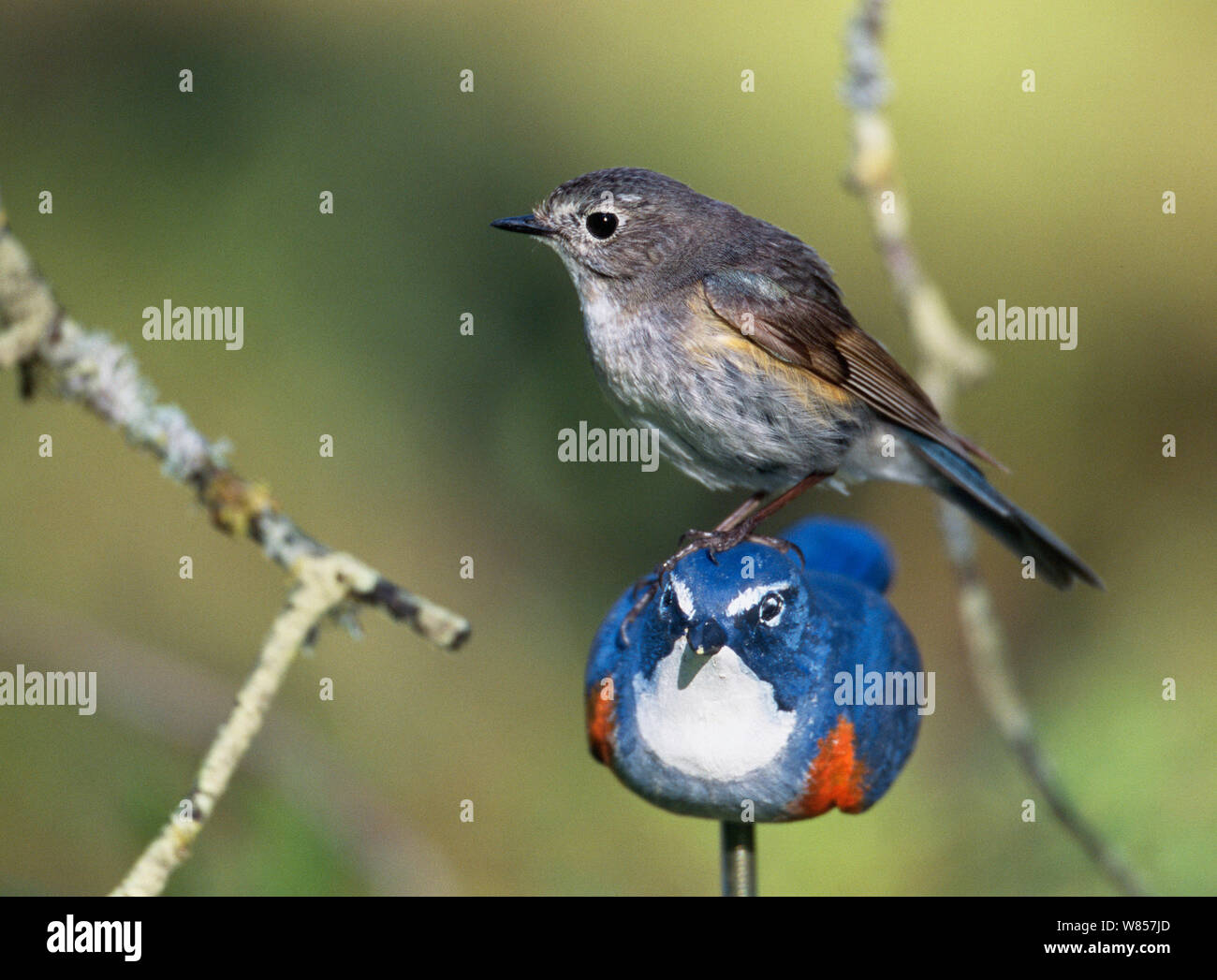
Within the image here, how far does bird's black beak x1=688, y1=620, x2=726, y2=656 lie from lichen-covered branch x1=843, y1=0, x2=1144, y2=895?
91 cm

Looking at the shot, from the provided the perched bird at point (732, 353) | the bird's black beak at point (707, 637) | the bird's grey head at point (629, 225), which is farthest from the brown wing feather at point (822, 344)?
the bird's black beak at point (707, 637)

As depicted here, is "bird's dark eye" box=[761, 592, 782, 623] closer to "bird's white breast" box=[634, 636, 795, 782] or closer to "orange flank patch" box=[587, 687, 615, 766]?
"bird's white breast" box=[634, 636, 795, 782]

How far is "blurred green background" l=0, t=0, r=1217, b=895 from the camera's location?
3.81 meters

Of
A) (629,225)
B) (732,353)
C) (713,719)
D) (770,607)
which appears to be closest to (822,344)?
(732,353)

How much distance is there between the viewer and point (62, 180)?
411 centimetres

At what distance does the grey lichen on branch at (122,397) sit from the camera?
1660 millimetres

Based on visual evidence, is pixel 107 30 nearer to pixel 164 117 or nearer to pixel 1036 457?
pixel 164 117

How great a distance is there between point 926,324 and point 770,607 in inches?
38.8

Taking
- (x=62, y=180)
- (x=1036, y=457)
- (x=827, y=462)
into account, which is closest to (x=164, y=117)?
(x=62, y=180)

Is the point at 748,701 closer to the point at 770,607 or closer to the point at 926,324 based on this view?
the point at 770,607

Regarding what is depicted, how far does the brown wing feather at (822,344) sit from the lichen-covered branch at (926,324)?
0.08 meters

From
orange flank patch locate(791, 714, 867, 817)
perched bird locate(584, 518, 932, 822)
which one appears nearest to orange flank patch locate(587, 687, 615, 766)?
perched bird locate(584, 518, 932, 822)

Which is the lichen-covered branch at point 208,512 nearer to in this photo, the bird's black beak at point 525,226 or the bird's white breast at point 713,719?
the bird's white breast at point 713,719

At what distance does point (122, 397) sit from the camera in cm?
178
